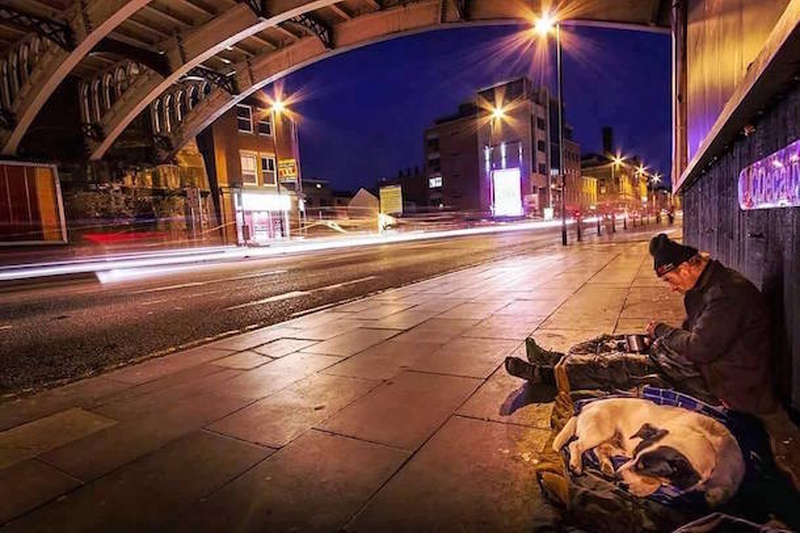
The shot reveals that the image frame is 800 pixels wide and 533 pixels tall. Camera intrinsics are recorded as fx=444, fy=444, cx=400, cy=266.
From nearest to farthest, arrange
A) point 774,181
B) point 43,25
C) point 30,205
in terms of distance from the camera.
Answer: point 774,181, point 43,25, point 30,205

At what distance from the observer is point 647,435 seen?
2326mm

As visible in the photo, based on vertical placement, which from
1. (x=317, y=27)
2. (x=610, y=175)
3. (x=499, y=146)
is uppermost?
(x=499, y=146)

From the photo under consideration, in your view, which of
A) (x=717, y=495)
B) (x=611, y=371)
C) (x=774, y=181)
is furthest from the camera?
(x=611, y=371)

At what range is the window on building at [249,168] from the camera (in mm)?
32875

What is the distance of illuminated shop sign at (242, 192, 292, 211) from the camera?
32594mm

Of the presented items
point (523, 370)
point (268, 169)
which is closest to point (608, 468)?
point (523, 370)

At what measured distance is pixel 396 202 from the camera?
125 ft

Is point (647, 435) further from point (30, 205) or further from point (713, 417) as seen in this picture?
point (30, 205)

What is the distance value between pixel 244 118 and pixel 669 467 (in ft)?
118

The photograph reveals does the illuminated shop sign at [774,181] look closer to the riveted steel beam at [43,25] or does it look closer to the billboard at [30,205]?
the riveted steel beam at [43,25]

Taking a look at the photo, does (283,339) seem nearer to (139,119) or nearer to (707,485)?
(707,485)

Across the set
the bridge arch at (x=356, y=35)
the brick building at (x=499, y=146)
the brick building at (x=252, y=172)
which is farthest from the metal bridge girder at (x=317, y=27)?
the brick building at (x=499, y=146)

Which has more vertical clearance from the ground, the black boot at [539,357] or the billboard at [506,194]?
the billboard at [506,194]

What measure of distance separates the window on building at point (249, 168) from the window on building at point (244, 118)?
1.96 meters
